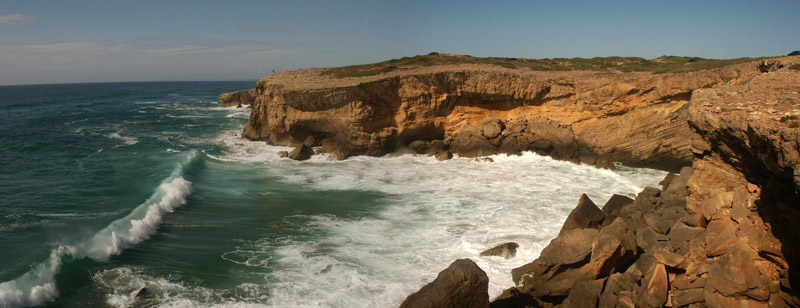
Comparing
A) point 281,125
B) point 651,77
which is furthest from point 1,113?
point 651,77

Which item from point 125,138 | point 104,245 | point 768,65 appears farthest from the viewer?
point 125,138

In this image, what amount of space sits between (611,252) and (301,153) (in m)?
20.5

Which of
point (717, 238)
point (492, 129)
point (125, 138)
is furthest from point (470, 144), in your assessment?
point (125, 138)

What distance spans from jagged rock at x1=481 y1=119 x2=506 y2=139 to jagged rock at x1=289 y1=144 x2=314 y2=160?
421 inches

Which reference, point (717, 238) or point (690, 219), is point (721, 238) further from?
point (690, 219)

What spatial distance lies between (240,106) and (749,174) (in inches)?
2339

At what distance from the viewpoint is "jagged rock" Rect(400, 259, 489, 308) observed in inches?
363

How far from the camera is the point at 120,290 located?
452 inches

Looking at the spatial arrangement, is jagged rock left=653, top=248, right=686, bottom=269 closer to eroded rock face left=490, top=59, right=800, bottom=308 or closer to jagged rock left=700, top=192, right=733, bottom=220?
eroded rock face left=490, top=59, right=800, bottom=308

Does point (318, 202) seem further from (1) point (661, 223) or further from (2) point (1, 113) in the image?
(2) point (1, 113)

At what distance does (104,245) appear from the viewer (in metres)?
13.8

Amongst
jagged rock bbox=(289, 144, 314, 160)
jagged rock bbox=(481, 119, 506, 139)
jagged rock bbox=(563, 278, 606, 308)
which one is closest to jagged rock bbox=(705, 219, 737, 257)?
jagged rock bbox=(563, 278, 606, 308)

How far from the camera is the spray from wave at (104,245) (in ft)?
35.9

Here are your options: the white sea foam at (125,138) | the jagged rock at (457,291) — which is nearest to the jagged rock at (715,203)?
the jagged rock at (457,291)
